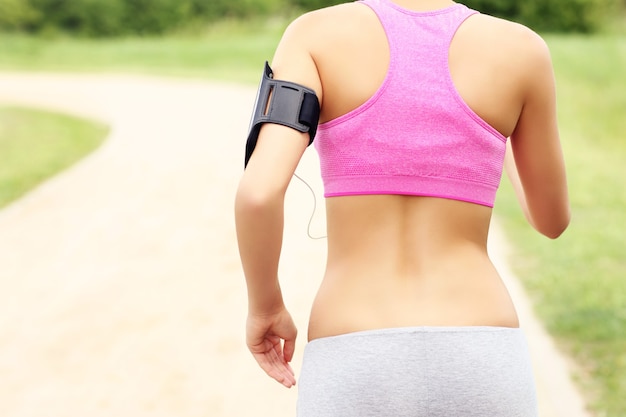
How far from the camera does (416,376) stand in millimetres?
1526

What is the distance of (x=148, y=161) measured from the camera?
11602 mm

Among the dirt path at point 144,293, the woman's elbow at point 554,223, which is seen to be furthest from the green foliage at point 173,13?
the woman's elbow at point 554,223

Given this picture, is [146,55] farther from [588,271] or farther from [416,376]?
[416,376]

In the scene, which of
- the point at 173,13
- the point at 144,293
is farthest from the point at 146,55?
the point at 144,293

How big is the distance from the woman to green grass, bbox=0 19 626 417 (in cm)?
297

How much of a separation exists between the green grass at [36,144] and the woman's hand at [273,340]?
830cm

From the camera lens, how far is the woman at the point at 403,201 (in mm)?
1537

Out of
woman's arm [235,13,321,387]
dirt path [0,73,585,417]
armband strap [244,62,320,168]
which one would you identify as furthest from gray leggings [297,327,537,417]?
dirt path [0,73,585,417]

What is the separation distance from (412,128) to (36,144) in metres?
13.4

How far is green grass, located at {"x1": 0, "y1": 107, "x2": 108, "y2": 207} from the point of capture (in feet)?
36.0

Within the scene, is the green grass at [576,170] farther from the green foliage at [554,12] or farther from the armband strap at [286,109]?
the green foliage at [554,12]

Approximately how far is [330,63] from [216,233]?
649cm

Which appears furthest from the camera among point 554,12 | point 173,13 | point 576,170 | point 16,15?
point 554,12

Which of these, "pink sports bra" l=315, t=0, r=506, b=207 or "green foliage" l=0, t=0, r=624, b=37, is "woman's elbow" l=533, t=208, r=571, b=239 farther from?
"green foliage" l=0, t=0, r=624, b=37
